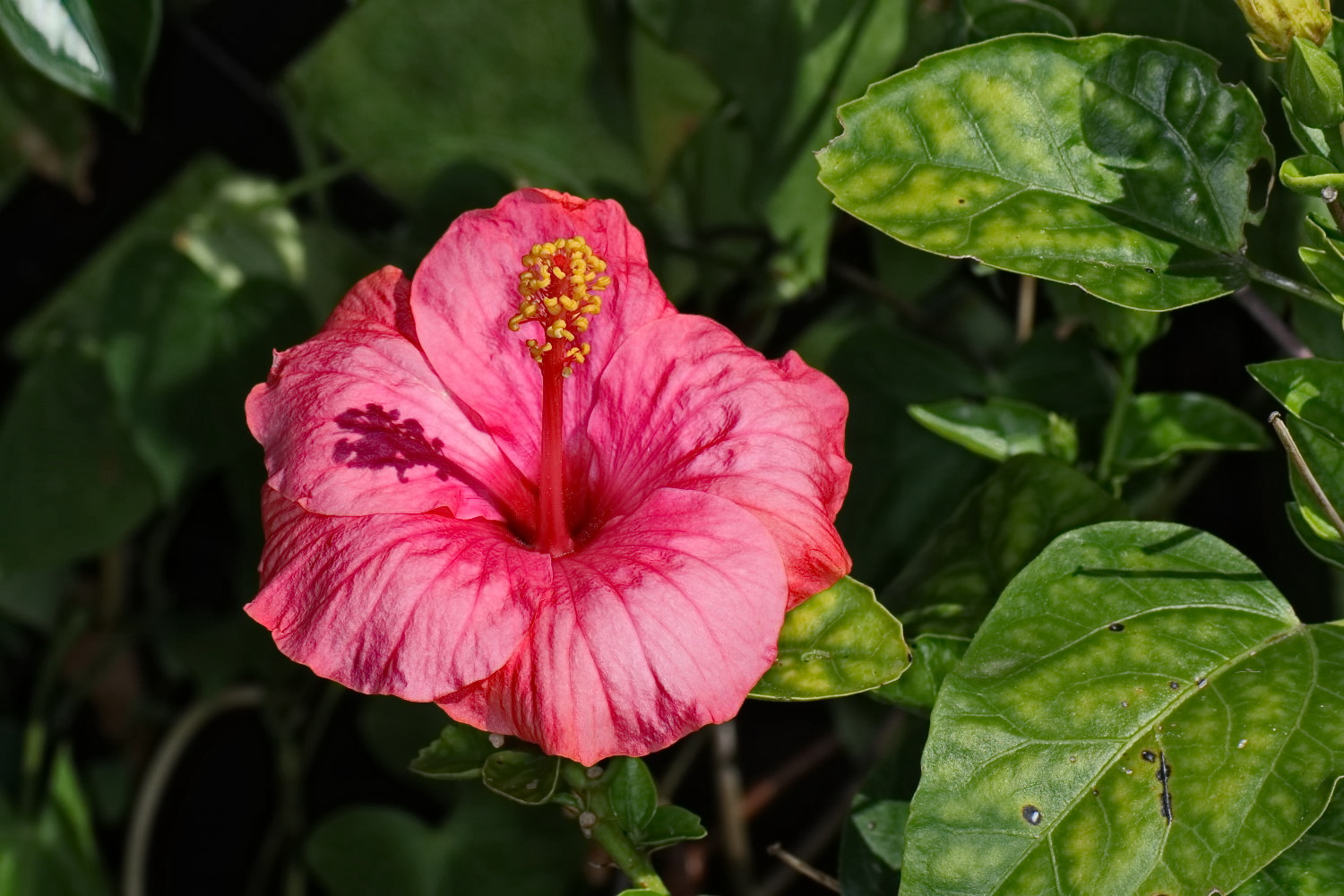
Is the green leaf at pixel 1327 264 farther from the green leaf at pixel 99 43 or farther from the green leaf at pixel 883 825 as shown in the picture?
the green leaf at pixel 99 43

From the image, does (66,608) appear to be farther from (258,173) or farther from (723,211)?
(723,211)

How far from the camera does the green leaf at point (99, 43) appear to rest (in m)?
0.99

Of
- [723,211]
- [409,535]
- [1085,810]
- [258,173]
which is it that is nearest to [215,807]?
[258,173]

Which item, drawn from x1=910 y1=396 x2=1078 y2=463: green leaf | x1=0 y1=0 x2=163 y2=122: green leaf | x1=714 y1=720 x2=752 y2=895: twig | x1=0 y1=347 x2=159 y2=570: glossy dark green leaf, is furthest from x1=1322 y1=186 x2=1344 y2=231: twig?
x1=0 y1=347 x2=159 y2=570: glossy dark green leaf

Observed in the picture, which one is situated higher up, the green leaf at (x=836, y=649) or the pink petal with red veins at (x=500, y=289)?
the pink petal with red veins at (x=500, y=289)

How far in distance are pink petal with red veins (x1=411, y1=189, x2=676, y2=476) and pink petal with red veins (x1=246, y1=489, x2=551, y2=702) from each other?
119mm

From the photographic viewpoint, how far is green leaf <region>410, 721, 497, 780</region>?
0.72m

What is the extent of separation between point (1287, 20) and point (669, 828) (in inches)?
21.9

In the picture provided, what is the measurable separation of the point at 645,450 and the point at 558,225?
0.48ft

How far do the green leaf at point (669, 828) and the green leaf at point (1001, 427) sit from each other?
0.32 metres

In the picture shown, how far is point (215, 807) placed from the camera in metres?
1.64

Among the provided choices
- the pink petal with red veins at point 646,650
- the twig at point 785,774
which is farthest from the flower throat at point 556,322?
the twig at point 785,774

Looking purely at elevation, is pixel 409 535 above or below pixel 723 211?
above

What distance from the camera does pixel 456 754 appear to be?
0.73 metres
